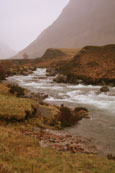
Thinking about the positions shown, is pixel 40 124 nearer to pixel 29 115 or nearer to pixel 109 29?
pixel 29 115

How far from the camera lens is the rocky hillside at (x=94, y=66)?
2444 centimetres

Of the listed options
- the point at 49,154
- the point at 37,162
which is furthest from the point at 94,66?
the point at 37,162

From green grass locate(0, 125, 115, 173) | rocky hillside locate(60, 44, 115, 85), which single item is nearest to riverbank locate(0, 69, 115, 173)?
green grass locate(0, 125, 115, 173)

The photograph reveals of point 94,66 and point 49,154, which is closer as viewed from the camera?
point 49,154

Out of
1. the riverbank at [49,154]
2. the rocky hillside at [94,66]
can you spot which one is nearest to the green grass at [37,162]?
the riverbank at [49,154]

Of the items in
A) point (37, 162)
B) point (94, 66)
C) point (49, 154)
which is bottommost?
point (94, 66)

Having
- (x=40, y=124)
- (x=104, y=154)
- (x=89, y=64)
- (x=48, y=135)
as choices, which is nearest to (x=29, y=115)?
(x=40, y=124)

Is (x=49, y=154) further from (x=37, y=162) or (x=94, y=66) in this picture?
(x=94, y=66)

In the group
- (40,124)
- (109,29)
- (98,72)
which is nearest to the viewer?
(40,124)

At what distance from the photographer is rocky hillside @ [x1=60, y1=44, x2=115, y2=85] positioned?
2444 centimetres

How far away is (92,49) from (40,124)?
3048cm

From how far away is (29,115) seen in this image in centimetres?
867

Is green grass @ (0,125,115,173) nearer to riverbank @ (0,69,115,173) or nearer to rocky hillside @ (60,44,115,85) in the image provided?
riverbank @ (0,69,115,173)

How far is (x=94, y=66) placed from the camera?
29.5m
